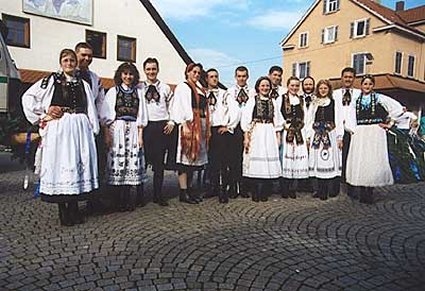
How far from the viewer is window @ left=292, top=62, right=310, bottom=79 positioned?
31.5m

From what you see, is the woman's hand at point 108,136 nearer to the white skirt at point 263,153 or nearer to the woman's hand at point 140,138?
the woman's hand at point 140,138

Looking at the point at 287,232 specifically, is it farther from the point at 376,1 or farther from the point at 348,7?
the point at 376,1

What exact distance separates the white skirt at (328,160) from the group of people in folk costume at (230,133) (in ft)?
Answer: 0.05

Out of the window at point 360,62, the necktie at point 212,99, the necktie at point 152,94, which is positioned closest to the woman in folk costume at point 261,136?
the necktie at point 212,99

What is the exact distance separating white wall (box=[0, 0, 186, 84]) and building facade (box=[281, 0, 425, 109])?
11758 mm

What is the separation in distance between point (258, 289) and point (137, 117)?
2846mm

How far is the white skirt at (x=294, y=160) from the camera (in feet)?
20.3

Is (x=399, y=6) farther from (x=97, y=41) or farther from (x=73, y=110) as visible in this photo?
(x=73, y=110)

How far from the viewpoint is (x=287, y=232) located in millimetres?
4367

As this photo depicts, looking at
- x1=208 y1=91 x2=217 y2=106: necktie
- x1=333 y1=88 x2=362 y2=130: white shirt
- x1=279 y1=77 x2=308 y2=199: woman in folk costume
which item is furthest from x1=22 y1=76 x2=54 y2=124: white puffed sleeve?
x1=333 y1=88 x2=362 y2=130: white shirt

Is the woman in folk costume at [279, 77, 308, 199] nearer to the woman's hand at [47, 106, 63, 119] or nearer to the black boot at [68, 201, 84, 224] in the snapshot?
the black boot at [68, 201, 84, 224]

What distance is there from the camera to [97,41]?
19.4 meters

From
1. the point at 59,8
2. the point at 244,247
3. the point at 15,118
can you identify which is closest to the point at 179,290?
the point at 244,247

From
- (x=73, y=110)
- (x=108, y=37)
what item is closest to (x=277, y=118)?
(x=73, y=110)
